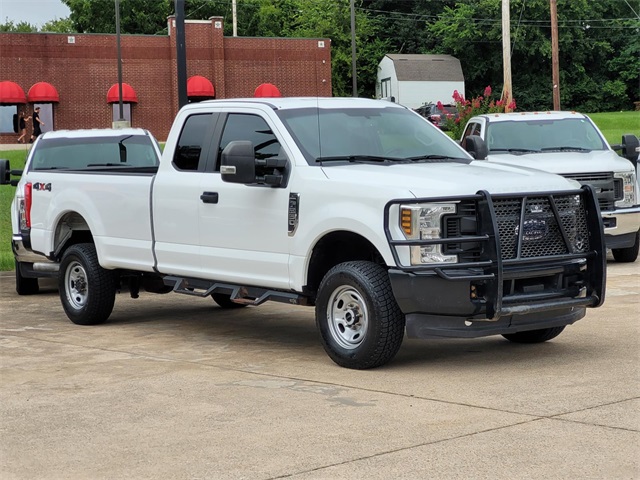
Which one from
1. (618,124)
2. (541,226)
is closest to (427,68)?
(618,124)

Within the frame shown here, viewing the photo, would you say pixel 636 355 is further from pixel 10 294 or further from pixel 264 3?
pixel 264 3

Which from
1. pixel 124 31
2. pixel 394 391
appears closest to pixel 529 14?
pixel 124 31

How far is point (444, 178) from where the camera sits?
8.48 m

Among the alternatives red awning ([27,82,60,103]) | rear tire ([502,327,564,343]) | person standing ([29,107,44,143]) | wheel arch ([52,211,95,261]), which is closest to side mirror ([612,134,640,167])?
rear tire ([502,327,564,343])

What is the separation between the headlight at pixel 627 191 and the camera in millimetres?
15078

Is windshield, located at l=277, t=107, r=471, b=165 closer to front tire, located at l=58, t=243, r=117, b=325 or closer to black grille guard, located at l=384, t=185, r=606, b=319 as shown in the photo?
black grille guard, located at l=384, t=185, r=606, b=319

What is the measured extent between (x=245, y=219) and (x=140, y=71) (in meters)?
58.9

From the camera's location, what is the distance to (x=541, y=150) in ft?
53.3

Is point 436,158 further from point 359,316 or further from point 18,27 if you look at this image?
point 18,27

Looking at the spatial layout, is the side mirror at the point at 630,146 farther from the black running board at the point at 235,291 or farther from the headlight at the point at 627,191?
the black running board at the point at 235,291

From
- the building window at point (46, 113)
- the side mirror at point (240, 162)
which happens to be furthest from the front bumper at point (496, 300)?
the building window at point (46, 113)

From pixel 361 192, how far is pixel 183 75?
10991 millimetres

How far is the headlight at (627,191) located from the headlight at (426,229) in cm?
749

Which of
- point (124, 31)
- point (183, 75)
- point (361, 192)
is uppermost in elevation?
point (124, 31)
